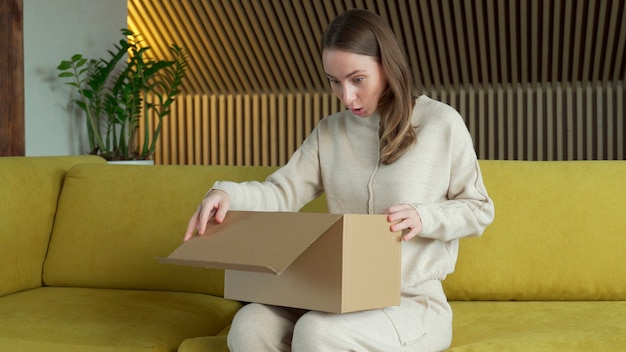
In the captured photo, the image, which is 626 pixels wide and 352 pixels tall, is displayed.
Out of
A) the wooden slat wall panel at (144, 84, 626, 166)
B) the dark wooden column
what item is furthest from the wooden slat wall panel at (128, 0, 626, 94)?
the dark wooden column

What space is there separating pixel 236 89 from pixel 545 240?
5.34 m

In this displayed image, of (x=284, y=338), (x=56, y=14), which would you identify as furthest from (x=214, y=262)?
(x=56, y=14)

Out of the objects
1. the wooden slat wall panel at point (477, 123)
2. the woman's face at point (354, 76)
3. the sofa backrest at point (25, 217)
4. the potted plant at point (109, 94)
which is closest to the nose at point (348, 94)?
the woman's face at point (354, 76)

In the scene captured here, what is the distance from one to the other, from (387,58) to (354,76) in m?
0.08

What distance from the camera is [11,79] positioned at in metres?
4.82

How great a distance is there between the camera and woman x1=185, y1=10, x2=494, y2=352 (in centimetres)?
162

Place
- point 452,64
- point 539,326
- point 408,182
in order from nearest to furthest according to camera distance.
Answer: point 408,182 → point 539,326 → point 452,64

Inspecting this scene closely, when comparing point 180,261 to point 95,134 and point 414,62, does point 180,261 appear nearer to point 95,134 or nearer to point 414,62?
point 95,134

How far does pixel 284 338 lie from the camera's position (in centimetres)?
163

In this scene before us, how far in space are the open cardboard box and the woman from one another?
47mm

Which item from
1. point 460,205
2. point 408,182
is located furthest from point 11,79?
point 460,205

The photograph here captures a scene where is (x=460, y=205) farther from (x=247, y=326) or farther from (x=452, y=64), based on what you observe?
(x=452, y=64)

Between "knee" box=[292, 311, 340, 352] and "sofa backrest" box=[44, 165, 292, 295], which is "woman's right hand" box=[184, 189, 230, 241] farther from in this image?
"sofa backrest" box=[44, 165, 292, 295]

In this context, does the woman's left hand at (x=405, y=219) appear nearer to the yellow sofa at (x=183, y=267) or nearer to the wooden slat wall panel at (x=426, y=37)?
the yellow sofa at (x=183, y=267)
